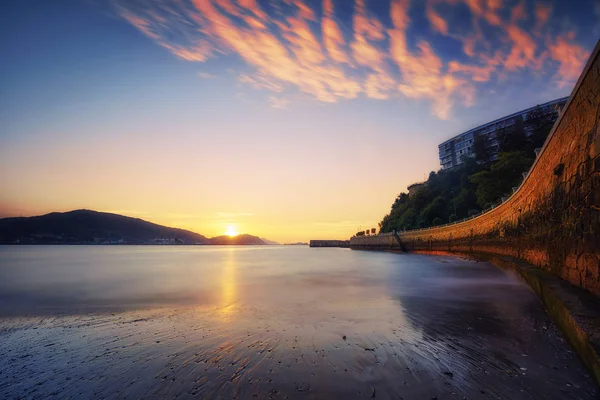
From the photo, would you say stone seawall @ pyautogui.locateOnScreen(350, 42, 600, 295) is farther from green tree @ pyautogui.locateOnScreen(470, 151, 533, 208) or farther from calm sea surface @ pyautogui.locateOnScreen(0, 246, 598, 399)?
green tree @ pyautogui.locateOnScreen(470, 151, 533, 208)

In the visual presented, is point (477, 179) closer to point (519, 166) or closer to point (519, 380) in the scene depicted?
point (519, 166)

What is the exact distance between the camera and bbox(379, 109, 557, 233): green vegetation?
3831 centimetres

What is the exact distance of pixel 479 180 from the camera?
40344 mm

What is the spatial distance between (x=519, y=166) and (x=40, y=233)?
23464cm

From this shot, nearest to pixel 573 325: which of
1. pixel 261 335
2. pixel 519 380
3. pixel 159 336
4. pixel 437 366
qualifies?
pixel 519 380

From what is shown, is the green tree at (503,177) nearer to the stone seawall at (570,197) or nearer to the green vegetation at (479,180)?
the green vegetation at (479,180)

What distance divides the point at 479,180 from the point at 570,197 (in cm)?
3828

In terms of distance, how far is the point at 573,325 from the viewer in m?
4.11

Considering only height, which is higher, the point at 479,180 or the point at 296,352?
the point at 479,180

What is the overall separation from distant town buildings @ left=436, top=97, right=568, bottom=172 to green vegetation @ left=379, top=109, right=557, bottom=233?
15.7 ft

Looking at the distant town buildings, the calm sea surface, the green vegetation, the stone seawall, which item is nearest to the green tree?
the green vegetation

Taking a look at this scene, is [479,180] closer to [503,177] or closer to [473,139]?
[503,177]

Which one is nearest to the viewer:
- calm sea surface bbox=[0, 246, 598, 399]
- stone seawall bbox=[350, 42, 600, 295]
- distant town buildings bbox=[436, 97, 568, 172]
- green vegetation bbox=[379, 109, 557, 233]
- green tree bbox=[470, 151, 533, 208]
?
calm sea surface bbox=[0, 246, 598, 399]

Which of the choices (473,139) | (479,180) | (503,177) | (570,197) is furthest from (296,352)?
(473,139)
